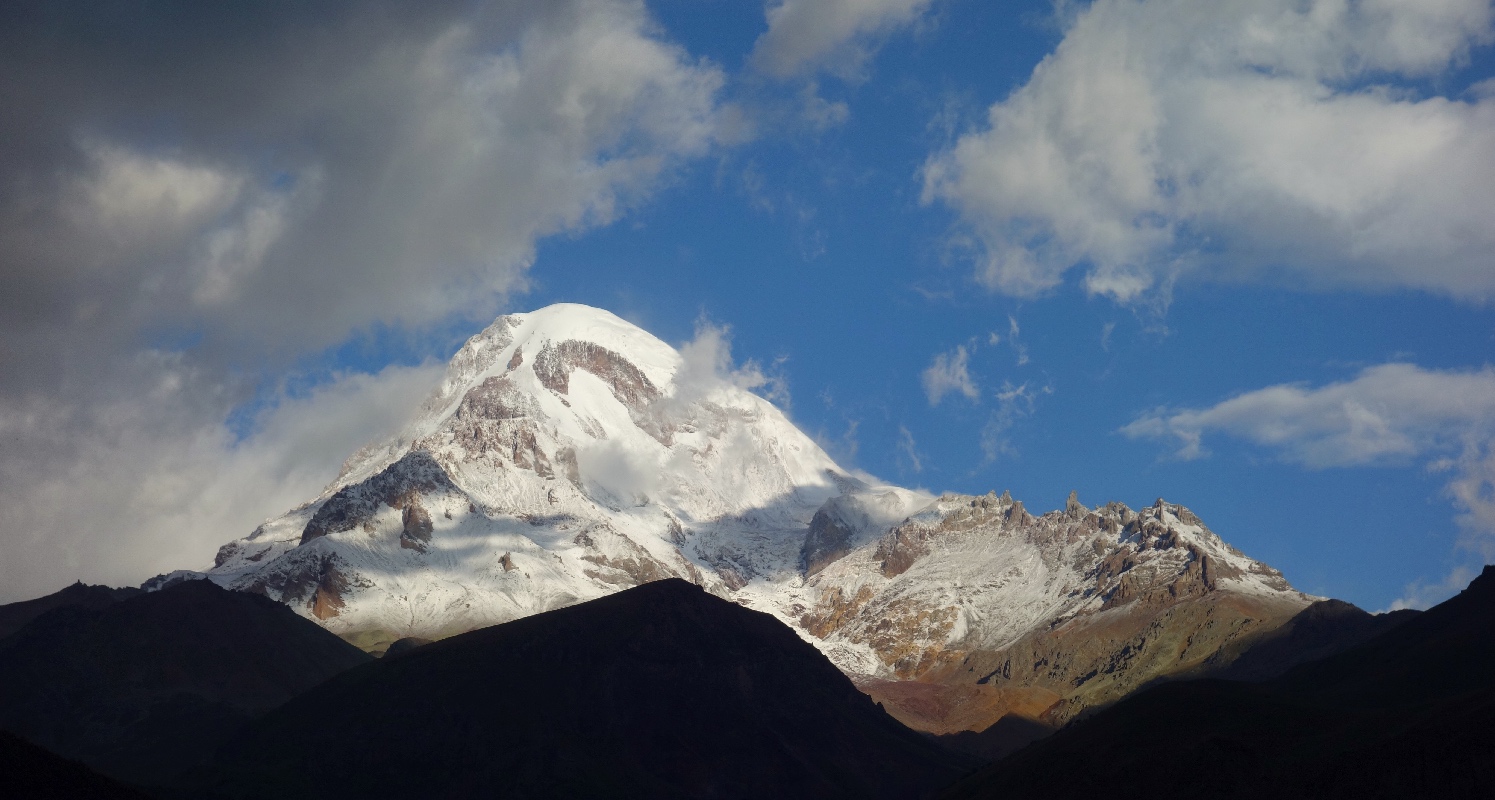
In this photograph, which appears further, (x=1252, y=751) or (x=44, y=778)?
(x=1252, y=751)

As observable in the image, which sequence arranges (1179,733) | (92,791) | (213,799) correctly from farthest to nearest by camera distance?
(213,799) → (1179,733) → (92,791)

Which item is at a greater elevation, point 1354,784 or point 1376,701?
point 1376,701

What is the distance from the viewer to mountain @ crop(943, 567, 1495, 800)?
127 meters

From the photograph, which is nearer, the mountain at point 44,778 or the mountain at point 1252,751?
the mountain at point 44,778

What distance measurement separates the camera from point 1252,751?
144 meters

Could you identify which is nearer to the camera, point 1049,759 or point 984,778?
point 1049,759

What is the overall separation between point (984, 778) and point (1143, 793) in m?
38.7

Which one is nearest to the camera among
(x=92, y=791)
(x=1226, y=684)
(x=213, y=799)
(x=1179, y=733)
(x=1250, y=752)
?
(x=92, y=791)

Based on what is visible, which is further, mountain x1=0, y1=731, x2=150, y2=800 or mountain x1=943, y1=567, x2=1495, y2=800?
mountain x1=943, y1=567, x2=1495, y2=800

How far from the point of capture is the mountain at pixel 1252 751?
126875 mm

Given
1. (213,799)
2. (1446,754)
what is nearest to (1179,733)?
(1446,754)

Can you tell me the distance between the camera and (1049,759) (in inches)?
6560

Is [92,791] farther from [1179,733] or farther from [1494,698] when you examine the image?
[1494,698]

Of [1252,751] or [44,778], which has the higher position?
[44,778]
